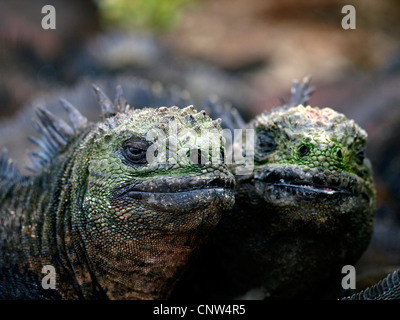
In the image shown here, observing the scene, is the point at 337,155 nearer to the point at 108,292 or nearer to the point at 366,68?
the point at 108,292

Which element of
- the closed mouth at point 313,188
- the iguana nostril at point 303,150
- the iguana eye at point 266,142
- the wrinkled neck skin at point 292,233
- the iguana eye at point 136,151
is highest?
the iguana eye at point 266,142

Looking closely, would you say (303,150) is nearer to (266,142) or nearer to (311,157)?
(311,157)

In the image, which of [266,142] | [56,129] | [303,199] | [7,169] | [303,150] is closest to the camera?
[303,199]

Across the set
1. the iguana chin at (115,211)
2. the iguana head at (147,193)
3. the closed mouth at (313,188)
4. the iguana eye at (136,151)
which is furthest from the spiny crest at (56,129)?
the closed mouth at (313,188)

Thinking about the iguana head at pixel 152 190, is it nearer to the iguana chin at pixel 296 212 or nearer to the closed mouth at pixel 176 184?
the closed mouth at pixel 176 184

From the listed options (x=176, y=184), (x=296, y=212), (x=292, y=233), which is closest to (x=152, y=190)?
(x=176, y=184)

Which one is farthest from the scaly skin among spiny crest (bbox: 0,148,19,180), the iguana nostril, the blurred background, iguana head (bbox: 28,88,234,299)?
spiny crest (bbox: 0,148,19,180)
